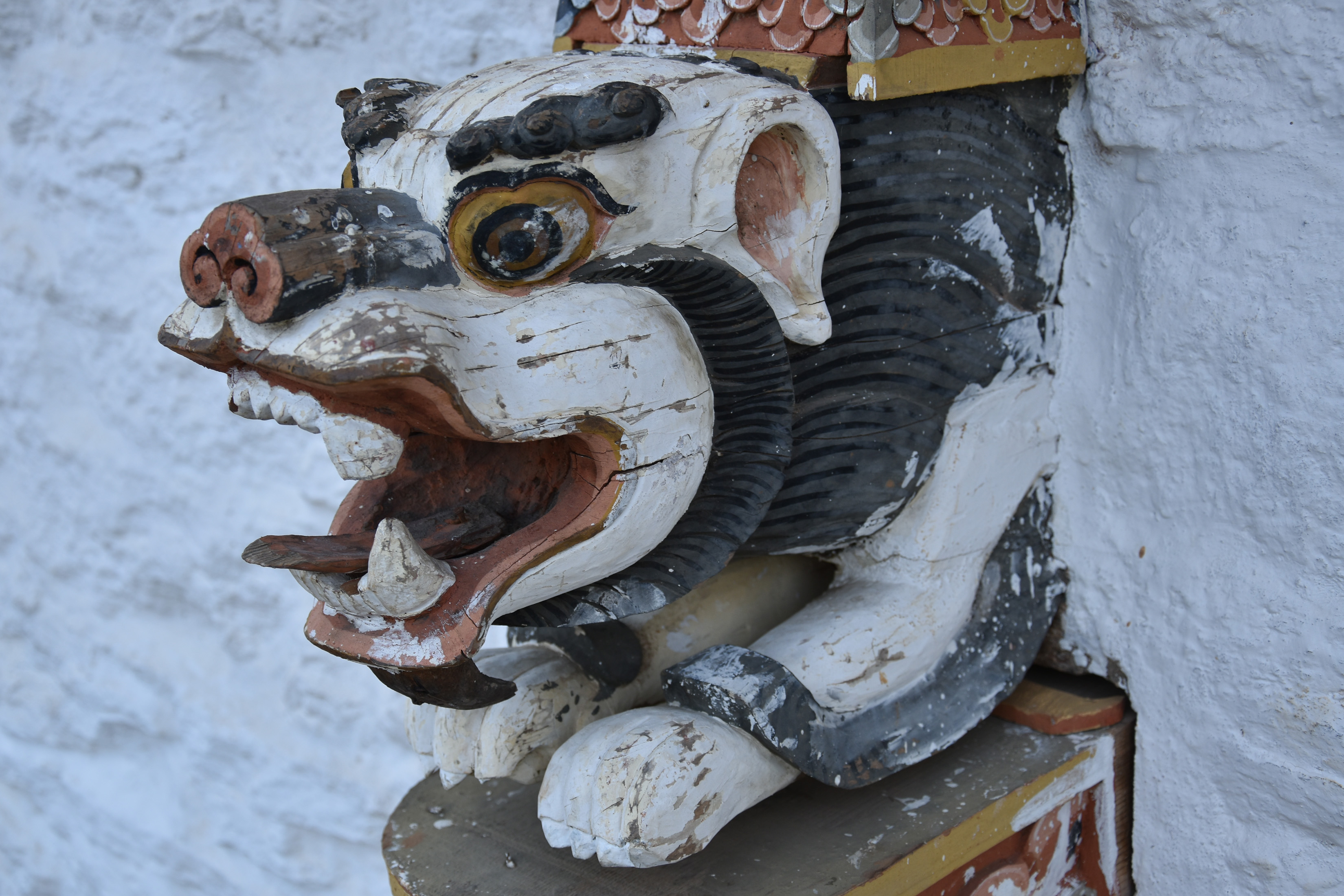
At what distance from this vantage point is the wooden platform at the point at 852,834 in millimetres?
838

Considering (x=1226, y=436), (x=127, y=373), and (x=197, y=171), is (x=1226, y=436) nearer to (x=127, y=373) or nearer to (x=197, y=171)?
(x=197, y=171)

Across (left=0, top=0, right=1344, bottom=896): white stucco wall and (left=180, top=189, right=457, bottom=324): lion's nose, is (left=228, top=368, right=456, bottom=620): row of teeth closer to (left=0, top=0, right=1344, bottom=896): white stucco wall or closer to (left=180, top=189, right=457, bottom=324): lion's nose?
(left=180, top=189, right=457, bottom=324): lion's nose

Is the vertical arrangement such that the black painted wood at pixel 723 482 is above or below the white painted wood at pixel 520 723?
above

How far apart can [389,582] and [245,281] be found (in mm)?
194

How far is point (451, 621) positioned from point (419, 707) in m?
0.31

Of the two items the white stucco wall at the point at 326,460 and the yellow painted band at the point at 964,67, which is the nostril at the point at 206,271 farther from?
the white stucco wall at the point at 326,460

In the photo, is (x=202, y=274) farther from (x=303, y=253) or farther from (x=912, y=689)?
(x=912, y=689)

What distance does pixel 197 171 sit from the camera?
5.63 ft

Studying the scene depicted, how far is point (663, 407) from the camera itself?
0.72m

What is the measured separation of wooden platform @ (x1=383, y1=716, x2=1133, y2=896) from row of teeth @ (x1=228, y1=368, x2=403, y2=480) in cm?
37

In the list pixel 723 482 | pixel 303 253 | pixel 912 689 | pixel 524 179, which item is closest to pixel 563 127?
pixel 524 179

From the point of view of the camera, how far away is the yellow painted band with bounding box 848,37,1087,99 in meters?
0.78

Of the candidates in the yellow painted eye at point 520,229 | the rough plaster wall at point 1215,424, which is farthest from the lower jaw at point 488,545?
the rough plaster wall at point 1215,424

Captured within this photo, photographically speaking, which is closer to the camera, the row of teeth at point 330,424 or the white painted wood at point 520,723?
the row of teeth at point 330,424
